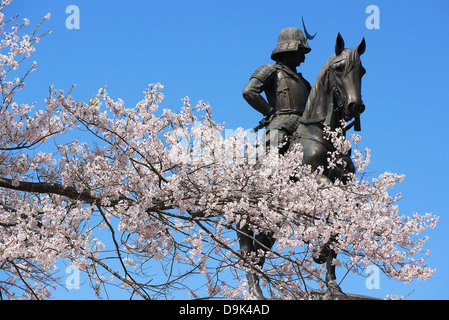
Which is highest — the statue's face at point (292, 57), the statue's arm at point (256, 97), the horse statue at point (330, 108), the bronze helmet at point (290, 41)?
the bronze helmet at point (290, 41)

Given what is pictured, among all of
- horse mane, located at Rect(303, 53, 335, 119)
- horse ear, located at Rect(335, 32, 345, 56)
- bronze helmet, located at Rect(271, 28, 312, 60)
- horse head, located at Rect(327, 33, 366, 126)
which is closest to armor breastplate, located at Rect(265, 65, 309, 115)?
bronze helmet, located at Rect(271, 28, 312, 60)

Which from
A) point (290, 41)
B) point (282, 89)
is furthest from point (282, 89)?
point (290, 41)

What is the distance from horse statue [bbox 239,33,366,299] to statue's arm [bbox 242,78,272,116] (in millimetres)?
963

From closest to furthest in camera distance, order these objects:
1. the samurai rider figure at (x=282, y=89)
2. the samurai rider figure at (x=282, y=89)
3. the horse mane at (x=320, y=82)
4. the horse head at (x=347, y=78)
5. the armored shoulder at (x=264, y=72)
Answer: the horse head at (x=347, y=78) < the horse mane at (x=320, y=82) < the samurai rider figure at (x=282, y=89) < the samurai rider figure at (x=282, y=89) < the armored shoulder at (x=264, y=72)

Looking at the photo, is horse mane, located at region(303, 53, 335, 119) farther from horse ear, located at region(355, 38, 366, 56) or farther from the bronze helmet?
the bronze helmet

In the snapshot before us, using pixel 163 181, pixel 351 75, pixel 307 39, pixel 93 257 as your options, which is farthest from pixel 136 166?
pixel 307 39

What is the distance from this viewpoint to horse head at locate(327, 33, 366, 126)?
9.91m

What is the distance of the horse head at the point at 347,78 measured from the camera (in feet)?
32.5

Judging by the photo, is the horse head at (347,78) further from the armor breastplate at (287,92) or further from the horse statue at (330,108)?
the armor breastplate at (287,92)

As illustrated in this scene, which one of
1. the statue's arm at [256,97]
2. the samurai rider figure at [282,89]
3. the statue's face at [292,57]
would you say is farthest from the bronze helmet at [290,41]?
the statue's arm at [256,97]

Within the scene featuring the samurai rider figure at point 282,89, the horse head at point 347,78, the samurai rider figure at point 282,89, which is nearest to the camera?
the horse head at point 347,78

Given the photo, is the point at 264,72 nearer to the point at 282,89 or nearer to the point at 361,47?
the point at 282,89

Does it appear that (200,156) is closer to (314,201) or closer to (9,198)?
(314,201)

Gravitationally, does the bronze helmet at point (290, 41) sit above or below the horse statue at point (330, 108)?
above
